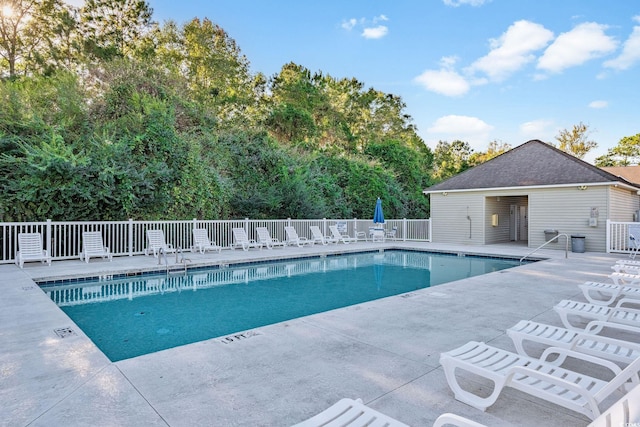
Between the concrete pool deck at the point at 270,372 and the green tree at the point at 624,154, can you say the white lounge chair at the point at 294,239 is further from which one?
the green tree at the point at 624,154

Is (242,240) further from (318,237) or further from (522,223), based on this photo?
(522,223)

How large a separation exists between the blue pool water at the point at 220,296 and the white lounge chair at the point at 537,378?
3190 millimetres

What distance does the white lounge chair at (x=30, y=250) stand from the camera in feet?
28.2

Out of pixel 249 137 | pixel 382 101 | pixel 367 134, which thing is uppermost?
pixel 382 101

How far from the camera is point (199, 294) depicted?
704 centimetres

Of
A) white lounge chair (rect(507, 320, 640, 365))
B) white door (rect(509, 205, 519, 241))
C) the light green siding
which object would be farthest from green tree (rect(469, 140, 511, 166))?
white lounge chair (rect(507, 320, 640, 365))

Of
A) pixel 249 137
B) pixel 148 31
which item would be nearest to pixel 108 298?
pixel 249 137

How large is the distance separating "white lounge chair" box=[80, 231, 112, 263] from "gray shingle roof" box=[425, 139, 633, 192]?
43.7ft

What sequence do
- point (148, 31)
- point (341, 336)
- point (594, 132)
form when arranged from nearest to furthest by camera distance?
point (341, 336) < point (148, 31) < point (594, 132)

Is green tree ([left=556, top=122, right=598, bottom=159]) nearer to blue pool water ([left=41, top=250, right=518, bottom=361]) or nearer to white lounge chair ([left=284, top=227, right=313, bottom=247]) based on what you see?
blue pool water ([left=41, top=250, right=518, bottom=361])

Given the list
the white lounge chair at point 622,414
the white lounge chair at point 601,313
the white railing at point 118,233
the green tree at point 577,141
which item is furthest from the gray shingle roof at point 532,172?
the green tree at point 577,141

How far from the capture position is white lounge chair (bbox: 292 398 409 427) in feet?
5.53

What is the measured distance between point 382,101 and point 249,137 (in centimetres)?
1836

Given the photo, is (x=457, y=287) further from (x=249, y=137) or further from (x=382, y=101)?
(x=382, y=101)
